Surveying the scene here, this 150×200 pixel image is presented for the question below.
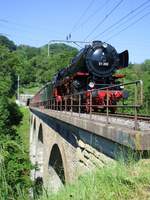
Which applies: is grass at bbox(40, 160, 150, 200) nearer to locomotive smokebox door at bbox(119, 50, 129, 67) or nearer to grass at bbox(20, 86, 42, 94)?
locomotive smokebox door at bbox(119, 50, 129, 67)

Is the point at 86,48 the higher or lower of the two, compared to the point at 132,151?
higher

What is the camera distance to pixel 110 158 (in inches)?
308

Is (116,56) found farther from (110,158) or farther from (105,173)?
(105,173)

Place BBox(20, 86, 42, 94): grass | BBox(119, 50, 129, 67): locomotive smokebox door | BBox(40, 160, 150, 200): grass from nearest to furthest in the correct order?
BBox(40, 160, 150, 200): grass
BBox(119, 50, 129, 67): locomotive smokebox door
BBox(20, 86, 42, 94): grass

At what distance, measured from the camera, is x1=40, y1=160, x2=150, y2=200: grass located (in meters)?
5.57

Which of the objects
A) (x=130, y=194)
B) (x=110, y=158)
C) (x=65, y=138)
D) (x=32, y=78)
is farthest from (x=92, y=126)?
(x=32, y=78)

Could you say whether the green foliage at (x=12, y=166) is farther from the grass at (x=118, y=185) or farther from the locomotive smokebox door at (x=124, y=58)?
the locomotive smokebox door at (x=124, y=58)

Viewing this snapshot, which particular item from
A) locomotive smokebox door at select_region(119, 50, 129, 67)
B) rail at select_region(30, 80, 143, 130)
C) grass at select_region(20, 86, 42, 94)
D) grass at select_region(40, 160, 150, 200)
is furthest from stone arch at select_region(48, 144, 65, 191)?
grass at select_region(20, 86, 42, 94)

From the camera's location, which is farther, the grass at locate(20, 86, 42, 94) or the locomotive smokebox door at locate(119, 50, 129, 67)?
the grass at locate(20, 86, 42, 94)

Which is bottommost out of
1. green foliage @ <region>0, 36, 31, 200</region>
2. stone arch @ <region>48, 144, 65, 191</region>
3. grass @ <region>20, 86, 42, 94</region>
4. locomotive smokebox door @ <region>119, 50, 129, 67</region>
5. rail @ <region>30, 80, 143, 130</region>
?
stone arch @ <region>48, 144, 65, 191</region>

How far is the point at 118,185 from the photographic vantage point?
5852mm

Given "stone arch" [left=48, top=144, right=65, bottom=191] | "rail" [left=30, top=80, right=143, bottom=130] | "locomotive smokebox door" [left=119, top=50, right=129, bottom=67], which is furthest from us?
"stone arch" [left=48, top=144, right=65, bottom=191]

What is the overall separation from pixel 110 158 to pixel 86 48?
907cm

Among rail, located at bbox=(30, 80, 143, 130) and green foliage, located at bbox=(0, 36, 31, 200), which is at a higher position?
rail, located at bbox=(30, 80, 143, 130)
